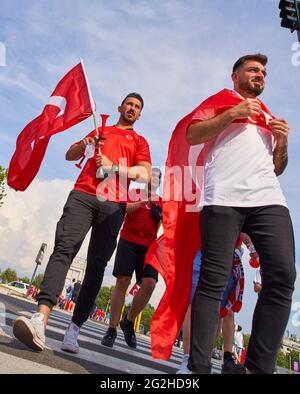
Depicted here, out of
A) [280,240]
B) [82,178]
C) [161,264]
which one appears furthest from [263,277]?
[82,178]

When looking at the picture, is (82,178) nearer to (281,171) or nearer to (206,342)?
(281,171)

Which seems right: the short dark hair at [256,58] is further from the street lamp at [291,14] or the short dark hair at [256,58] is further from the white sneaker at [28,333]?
the street lamp at [291,14]

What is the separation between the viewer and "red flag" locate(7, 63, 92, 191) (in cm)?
396

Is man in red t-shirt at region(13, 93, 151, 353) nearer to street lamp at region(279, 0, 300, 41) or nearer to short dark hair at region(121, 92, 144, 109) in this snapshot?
short dark hair at region(121, 92, 144, 109)

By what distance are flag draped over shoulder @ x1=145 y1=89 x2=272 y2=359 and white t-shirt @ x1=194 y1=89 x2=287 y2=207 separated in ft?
0.30

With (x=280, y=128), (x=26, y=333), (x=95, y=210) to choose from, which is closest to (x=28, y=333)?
(x=26, y=333)

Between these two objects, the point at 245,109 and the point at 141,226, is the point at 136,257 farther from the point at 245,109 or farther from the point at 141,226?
the point at 245,109

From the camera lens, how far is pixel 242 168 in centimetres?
251

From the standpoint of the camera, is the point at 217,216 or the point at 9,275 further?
the point at 9,275

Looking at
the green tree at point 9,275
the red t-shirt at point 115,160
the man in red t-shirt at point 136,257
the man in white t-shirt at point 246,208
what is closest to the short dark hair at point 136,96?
the red t-shirt at point 115,160

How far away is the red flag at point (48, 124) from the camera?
3.96 metres

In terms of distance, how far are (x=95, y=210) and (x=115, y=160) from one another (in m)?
0.54

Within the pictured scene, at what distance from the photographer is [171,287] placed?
2.90 m

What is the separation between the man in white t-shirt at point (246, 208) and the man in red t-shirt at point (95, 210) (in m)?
0.95
